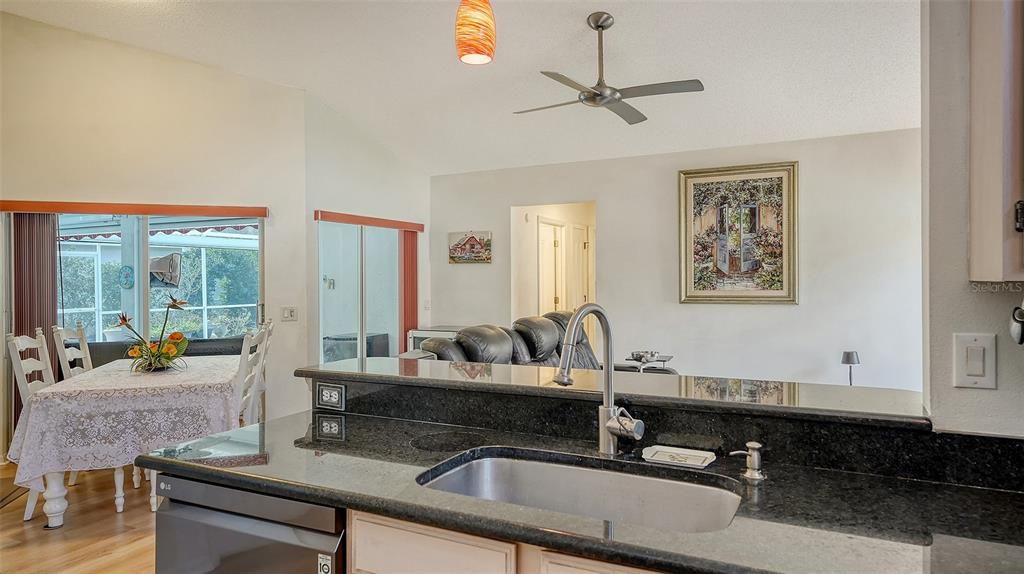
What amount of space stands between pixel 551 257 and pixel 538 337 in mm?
2967

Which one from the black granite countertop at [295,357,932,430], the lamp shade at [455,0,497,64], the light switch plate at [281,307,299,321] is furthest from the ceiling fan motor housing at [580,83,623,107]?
the light switch plate at [281,307,299,321]

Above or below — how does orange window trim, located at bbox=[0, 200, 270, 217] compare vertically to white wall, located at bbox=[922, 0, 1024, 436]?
above

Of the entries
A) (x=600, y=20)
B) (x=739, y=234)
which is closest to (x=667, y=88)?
(x=600, y=20)

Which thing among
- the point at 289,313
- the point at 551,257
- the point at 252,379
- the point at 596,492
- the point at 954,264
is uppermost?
the point at 551,257

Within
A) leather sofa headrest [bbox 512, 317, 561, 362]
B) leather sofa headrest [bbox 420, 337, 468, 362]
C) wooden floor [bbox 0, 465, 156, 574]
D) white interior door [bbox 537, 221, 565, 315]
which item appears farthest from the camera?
white interior door [bbox 537, 221, 565, 315]

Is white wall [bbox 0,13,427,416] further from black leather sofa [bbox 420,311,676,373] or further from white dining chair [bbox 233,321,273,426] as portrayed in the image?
black leather sofa [bbox 420,311,676,373]

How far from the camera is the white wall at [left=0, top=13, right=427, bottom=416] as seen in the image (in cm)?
406

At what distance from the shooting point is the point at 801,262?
475cm

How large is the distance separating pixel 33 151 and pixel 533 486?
4.50m

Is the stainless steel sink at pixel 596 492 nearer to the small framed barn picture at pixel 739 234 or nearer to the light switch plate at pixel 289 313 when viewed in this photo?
the light switch plate at pixel 289 313

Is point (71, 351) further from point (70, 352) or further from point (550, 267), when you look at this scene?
point (550, 267)

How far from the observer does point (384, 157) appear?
588 cm

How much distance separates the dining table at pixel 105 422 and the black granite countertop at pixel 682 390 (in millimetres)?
1518

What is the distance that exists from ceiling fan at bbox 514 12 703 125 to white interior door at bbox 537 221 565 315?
298 centimetres
